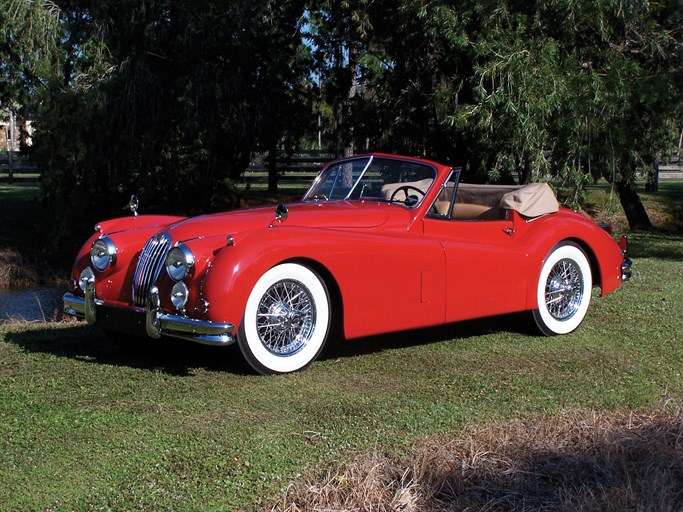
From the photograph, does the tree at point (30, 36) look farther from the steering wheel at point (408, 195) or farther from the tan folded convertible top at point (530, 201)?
the tan folded convertible top at point (530, 201)

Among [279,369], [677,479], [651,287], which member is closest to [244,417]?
[279,369]

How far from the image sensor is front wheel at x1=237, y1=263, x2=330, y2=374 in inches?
208

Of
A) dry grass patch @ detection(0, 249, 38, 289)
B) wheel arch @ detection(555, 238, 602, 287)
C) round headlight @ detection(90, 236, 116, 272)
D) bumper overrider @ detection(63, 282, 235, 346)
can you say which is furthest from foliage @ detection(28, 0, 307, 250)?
bumper overrider @ detection(63, 282, 235, 346)

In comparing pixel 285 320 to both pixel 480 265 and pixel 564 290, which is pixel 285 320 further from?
pixel 564 290

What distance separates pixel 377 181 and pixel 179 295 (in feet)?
7.43

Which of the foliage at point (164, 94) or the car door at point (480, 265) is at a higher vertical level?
the foliage at point (164, 94)

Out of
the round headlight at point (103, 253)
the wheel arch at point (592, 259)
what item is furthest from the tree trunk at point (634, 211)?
the round headlight at point (103, 253)

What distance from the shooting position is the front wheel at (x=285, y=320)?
5.29 meters

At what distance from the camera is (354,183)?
6.84 meters

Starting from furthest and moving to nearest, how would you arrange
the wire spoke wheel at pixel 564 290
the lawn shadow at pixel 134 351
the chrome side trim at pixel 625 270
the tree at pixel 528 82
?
the tree at pixel 528 82 → the chrome side trim at pixel 625 270 → the wire spoke wheel at pixel 564 290 → the lawn shadow at pixel 134 351

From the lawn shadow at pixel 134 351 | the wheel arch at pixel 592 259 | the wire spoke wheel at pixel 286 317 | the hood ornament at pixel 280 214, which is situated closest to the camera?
the wire spoke wheel at pixel 286 317

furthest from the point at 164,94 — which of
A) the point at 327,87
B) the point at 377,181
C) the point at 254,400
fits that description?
the point at 254,400

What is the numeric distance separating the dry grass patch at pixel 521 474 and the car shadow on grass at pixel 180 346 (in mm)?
1634

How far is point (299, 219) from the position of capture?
588 centimetres
